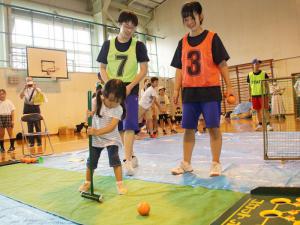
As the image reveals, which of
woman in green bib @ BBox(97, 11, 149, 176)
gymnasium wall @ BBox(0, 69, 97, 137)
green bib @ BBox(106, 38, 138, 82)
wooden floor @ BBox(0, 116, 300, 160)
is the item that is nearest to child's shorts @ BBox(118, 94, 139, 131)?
woman in green bib @ BBox(97, 11, 149, 176)

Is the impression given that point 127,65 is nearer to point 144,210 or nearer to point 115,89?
point 115,89

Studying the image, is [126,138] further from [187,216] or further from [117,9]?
[117,9]

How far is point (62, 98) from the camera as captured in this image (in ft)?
38.3

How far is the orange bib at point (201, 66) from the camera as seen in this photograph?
2818 millimetres

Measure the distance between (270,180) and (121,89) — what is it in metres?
1.44

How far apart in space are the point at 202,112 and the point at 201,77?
354 millimetres

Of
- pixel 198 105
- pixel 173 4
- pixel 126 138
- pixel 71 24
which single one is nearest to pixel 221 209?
pixel 198 105

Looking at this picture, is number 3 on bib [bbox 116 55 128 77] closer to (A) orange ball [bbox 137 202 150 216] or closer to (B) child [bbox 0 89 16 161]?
(A) orange ball [bbox 137 202 150 216]

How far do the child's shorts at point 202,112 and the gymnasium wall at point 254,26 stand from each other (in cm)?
1052

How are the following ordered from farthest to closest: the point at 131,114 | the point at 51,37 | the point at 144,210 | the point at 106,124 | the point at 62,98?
the point at 51,37 → the point at 62,98 → the point at 131,114 → the point at 106,124 → the point at 144,210

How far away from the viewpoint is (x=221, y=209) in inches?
71.7

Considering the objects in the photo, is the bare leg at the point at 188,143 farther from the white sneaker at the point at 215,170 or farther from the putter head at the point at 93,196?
the putter head at the point at 93,196

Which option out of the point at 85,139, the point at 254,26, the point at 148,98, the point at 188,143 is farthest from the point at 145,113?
Answer: the point at 254,26

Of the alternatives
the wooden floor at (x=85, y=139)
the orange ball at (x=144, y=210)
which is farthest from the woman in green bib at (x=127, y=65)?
the wooden floor at (x=85, y=139)
